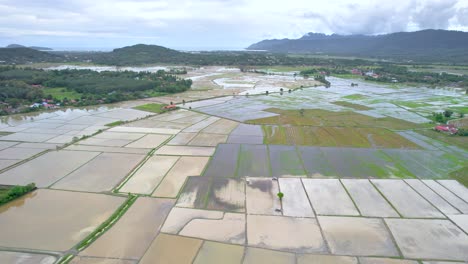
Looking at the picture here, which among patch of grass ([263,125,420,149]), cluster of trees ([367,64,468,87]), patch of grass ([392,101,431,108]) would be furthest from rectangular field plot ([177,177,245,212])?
cluster of trees ([367,64,468,87])

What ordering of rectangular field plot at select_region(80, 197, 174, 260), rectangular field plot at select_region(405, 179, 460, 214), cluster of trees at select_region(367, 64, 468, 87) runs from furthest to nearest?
cluster of trees at select_region(367, 64, 468, 87) → rectangular field plot at select_region(405, 179, 460, 214) → rectangular field plot at select_region(80, 197, 174, 260)

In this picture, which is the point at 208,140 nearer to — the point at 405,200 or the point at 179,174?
the point at 179,174

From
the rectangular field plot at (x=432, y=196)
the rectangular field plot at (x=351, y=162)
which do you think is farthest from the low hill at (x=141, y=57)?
the rectangular field plot at (x=432, y=196)

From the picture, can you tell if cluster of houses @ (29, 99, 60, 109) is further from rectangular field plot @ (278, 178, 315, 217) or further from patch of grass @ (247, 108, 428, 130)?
rectangular field plot @ (278, 178, 315, 217)

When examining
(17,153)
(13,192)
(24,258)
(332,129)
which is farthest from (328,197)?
(17,153)

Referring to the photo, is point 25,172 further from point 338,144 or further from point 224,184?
point 338,144

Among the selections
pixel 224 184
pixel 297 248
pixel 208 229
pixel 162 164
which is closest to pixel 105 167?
pixel 162 164
